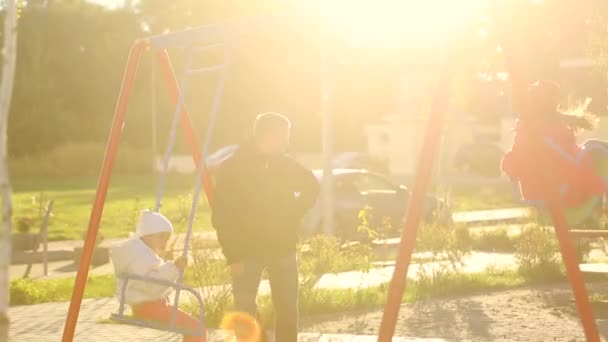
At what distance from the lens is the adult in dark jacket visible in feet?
26.3

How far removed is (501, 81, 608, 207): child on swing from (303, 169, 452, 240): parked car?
12145mm

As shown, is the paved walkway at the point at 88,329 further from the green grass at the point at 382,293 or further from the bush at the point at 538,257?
the bush at the point at 538,257

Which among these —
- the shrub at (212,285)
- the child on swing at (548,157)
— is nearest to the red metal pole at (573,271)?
the child on swing at (548,157)

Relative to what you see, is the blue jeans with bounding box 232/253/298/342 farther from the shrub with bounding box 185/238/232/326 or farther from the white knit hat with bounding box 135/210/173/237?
the shrub with bounding box 185/238/232/326

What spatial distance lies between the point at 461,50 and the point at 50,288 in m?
9.54

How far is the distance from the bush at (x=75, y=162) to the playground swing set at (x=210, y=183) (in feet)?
155

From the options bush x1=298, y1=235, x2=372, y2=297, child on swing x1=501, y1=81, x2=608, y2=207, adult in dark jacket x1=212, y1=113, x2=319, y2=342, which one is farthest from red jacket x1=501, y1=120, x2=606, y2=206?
bush x1=298, y1=235, x2=372, y2=297

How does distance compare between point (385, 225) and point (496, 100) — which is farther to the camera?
point (496, 100)

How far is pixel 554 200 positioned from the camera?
7.05 metres

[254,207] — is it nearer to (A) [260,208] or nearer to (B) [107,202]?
(A) [260,208]

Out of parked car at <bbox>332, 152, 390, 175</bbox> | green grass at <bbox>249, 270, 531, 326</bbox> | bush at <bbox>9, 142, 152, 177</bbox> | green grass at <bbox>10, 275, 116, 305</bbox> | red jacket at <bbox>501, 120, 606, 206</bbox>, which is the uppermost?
bush at <bbox>9, 142, 152, 177</bbox>

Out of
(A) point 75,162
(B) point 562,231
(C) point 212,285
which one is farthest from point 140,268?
(A) point 75,162

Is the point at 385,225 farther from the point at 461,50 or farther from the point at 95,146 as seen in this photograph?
the point at 95,146

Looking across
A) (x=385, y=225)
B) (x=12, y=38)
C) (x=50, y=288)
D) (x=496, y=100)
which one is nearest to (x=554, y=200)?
(x=12, y=38)
